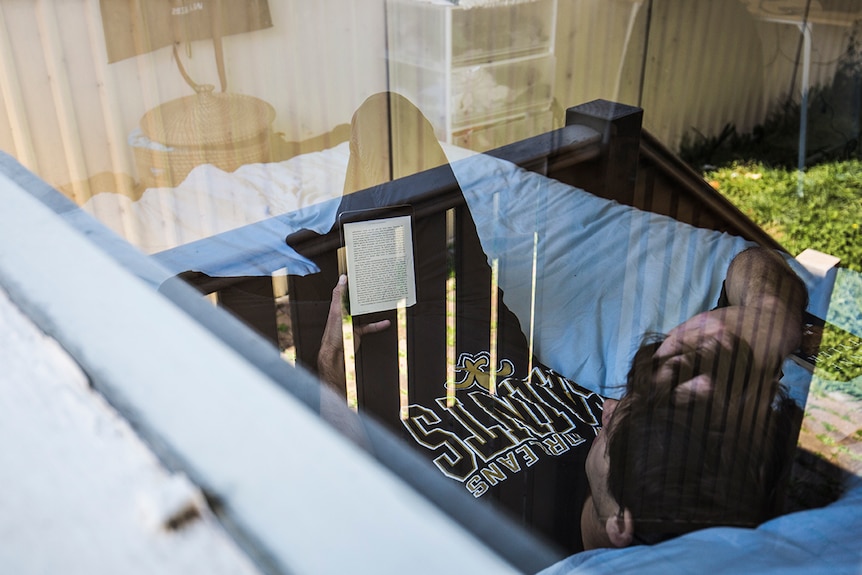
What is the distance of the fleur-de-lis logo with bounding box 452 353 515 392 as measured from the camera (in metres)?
1.23

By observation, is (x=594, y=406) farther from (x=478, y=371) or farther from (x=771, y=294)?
(x=771, y=294)

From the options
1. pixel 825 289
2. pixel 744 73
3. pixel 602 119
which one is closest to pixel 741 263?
pixel 825 289

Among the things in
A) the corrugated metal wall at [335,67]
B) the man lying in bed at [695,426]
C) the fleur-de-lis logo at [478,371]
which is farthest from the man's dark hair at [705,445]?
the corrugated metal wall at [335,67]

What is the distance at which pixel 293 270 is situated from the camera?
124 cm

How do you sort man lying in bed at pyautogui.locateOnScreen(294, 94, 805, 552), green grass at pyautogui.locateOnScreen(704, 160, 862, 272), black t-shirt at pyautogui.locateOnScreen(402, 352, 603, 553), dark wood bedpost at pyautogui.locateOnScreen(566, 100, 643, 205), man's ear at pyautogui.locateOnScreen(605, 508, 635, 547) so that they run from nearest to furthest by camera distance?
man's ear at pyautogui.locateOnScreen(605, 508, 635, 547) → man lying in bed at pyautogui.locateOnScreen(294, 94, 805, 552) → black t-shirt at pyautogui.locateOnScreen(402, 352, 603, 553) → green grass at pyautogui.locateOnScreen(704, 160, 862, 272) → dark wood bedpost at pyautogui.locateOnScreen(566, 100, 643, 205)

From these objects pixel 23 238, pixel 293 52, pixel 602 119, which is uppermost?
pixel 23 238

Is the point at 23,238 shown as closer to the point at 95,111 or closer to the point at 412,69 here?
the point at 95,111

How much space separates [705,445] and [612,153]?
917 mm

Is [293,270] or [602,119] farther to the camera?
[602,119]

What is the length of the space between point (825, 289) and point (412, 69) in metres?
1.32

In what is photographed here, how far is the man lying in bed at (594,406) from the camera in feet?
2.70

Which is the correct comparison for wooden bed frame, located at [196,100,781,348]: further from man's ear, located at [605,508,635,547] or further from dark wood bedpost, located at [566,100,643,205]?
man's ear, located at [605,508,635,547]

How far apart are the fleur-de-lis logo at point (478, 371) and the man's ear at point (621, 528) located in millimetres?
404

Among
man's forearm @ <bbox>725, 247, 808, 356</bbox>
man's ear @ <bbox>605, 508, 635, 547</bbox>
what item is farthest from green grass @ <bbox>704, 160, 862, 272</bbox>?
man's ear @ <bbox>605, 508, 635, 547</bbox>
